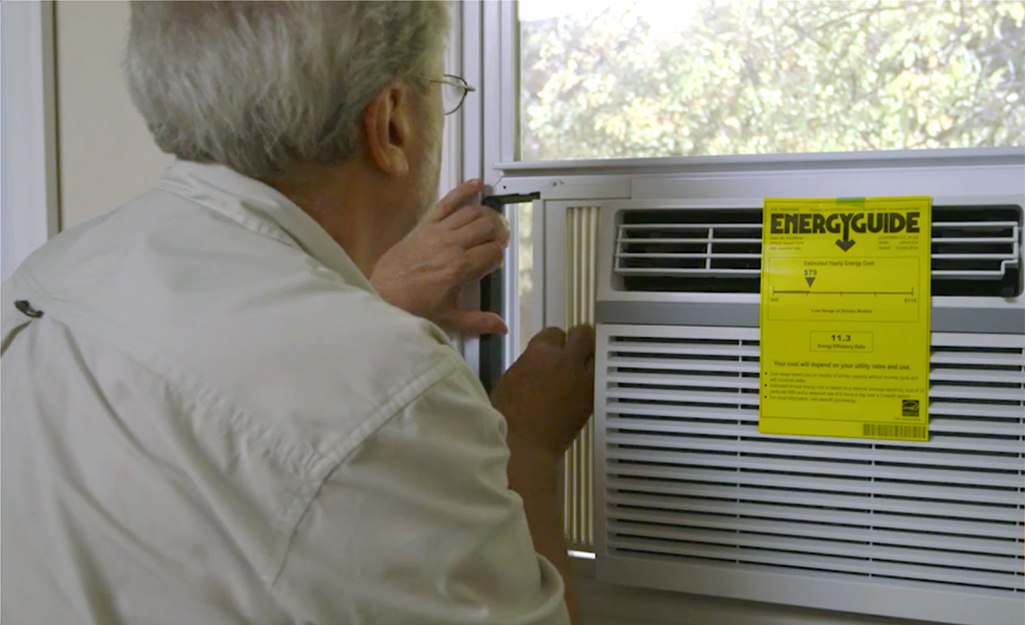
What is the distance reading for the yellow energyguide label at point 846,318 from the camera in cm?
91

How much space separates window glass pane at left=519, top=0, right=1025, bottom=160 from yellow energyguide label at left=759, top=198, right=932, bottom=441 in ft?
0.53

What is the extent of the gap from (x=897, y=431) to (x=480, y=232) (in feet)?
1.75

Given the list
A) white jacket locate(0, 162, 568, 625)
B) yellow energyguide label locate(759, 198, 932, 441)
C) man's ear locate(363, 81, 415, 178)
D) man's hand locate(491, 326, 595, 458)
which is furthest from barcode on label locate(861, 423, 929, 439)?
man's ear locate(363, 81, 415, 178)

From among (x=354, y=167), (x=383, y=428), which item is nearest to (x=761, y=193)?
(x=354, y=167)

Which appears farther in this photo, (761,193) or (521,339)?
(521,339)

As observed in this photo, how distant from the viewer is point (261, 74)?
76 centimetres

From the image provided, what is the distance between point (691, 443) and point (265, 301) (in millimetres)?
545

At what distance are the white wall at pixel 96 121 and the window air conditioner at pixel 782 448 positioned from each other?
32.1 inches

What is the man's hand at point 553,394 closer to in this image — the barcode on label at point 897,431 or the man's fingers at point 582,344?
the man's fingers at point 582,344

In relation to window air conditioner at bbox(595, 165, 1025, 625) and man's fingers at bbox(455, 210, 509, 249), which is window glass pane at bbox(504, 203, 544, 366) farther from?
window air conditioner at bbox(595, 165, 1025, 625)

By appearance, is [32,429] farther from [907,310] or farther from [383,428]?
[907,310]

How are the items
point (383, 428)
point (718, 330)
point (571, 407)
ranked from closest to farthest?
point (383, 428), point (718, 330), point (571, 407)

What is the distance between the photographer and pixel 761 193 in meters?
1.03

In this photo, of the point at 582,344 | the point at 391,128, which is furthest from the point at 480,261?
the point at 391,128
